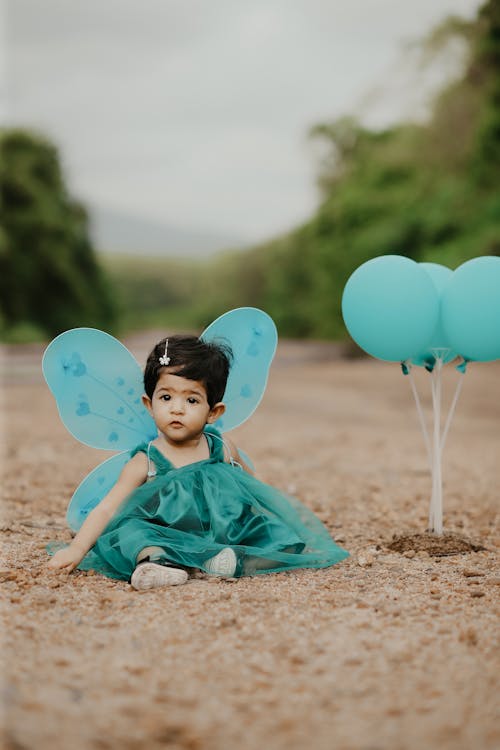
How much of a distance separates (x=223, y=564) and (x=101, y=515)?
1.68ft

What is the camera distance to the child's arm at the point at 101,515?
2.98 metres

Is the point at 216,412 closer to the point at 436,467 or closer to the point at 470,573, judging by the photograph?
the point at 436,467

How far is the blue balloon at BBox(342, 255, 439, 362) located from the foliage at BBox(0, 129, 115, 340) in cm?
1675

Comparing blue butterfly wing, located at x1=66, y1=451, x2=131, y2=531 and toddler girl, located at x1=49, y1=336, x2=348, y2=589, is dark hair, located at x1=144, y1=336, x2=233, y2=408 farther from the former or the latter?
blue butterfly wing, located at x1=66, y1=451, x2=131, y2=531

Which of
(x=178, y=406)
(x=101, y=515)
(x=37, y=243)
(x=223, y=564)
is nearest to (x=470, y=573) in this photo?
(x=223, y=564)

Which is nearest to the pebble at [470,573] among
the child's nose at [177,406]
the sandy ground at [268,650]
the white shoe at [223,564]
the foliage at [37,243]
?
the sandy ground at [268,650]

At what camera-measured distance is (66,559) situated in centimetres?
297

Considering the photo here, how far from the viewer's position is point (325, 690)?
200 cm

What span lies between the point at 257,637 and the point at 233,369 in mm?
1451

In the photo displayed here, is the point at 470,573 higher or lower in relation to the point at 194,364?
lower

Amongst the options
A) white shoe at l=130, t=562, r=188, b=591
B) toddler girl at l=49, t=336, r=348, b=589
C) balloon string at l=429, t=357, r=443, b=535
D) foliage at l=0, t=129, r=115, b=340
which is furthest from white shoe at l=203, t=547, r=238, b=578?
foliage at l=0, t=129, r=115, b=340

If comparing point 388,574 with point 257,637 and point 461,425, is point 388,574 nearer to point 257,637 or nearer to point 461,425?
point 257,637

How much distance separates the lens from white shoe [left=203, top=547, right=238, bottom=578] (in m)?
2.94

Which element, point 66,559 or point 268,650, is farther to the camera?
point 66,559
